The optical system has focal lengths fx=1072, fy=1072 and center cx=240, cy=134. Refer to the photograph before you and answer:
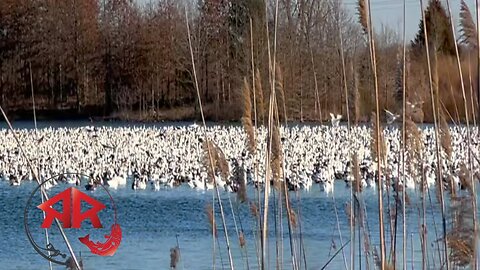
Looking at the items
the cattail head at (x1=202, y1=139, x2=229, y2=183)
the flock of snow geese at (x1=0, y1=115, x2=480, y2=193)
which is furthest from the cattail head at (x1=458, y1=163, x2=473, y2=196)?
the flock of snow geese at (x1=0, y1=115, x2=480, y2=193)

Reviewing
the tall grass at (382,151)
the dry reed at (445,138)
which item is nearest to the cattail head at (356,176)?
the tall grass at (382,151)

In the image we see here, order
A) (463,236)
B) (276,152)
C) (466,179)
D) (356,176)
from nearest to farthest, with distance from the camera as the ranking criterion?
(463,236) → (466,179) → (276,152) → (356,176)

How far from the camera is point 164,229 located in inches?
396

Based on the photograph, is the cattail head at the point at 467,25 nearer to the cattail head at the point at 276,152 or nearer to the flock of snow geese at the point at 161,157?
the cattail head at the point at 276,152

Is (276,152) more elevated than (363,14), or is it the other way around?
(363,14)

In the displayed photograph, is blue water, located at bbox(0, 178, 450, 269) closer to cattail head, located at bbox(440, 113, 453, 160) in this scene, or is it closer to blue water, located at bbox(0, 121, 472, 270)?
blue water, located at bbox(0, 121, 472, 270)

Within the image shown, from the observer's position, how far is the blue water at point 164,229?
288 inches

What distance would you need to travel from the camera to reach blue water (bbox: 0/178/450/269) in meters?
7.32

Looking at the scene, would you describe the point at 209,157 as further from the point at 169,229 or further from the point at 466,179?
the point at 169,229

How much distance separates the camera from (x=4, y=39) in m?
25.1

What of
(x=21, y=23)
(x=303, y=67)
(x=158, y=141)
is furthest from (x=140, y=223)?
(x=21, y=23)

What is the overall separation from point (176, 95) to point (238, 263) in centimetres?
2615

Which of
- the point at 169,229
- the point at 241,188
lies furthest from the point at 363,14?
the point at 169,229

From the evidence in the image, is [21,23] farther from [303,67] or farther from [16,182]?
[303,67]
